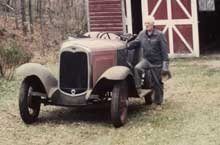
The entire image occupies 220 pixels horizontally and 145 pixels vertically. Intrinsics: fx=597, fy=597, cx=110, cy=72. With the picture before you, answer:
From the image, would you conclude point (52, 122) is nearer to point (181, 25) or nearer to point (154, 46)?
point (154, 46)

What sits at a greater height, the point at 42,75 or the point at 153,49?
the point at 153,49

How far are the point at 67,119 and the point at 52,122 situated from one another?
34 centimetres

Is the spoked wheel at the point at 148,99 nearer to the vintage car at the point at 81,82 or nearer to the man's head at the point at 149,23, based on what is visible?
the vintage car at the point at 81,82

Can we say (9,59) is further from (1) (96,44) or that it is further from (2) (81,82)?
(2) (81,82)

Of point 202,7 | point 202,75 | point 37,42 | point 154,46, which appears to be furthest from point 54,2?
point 154,46

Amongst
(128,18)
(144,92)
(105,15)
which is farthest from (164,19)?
(144,92)

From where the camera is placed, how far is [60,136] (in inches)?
346

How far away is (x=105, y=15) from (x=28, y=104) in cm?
1046

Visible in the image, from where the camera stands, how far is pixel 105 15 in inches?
776

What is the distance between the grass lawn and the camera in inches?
335

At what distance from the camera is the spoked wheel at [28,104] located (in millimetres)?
9484

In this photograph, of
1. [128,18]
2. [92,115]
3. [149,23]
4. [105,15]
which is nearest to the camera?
[92,115]

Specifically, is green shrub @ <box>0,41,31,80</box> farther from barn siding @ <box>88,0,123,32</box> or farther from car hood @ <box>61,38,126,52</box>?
→ car hood @ <box>61,38,126,52</box>

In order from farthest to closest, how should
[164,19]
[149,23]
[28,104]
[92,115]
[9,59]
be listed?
1. [164,19]
2. [9,59]
3. [149,23]
4. [92,115]
5. [28,104]
